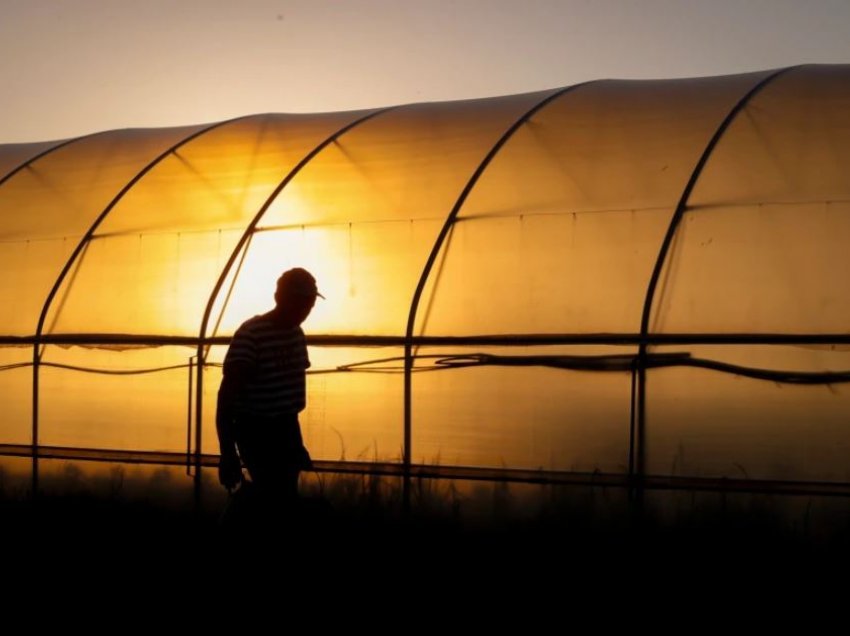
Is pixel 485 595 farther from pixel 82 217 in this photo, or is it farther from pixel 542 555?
pixel 82 217

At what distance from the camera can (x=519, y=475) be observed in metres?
11.9

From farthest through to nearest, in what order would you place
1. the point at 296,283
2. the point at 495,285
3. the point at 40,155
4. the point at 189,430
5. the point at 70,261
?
1. the point at 40,155
2. the point at 70,261
3. the point at 189,430
4. the point at 495,285
5. the point at 296,283

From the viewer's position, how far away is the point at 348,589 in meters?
9.61

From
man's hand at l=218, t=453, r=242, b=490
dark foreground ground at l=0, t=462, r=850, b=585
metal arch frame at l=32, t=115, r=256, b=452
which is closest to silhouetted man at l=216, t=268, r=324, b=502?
man's hand at l=218, t=453, r=242, b=490

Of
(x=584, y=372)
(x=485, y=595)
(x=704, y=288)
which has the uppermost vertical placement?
(x=704, y=288)

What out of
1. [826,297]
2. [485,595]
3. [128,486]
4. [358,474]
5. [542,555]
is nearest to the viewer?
[485,595]

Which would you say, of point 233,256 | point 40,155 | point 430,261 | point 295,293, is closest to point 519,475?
point 430,261

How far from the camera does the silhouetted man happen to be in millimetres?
8773

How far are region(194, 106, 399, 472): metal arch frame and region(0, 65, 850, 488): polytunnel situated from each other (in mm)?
33

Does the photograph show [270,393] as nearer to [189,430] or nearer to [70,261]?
[189,430]

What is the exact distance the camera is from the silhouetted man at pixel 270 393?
877cm

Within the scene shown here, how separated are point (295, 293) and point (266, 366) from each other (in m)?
0.51

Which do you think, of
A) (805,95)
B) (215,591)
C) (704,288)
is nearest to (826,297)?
(704,288)

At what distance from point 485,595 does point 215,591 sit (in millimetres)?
1969
